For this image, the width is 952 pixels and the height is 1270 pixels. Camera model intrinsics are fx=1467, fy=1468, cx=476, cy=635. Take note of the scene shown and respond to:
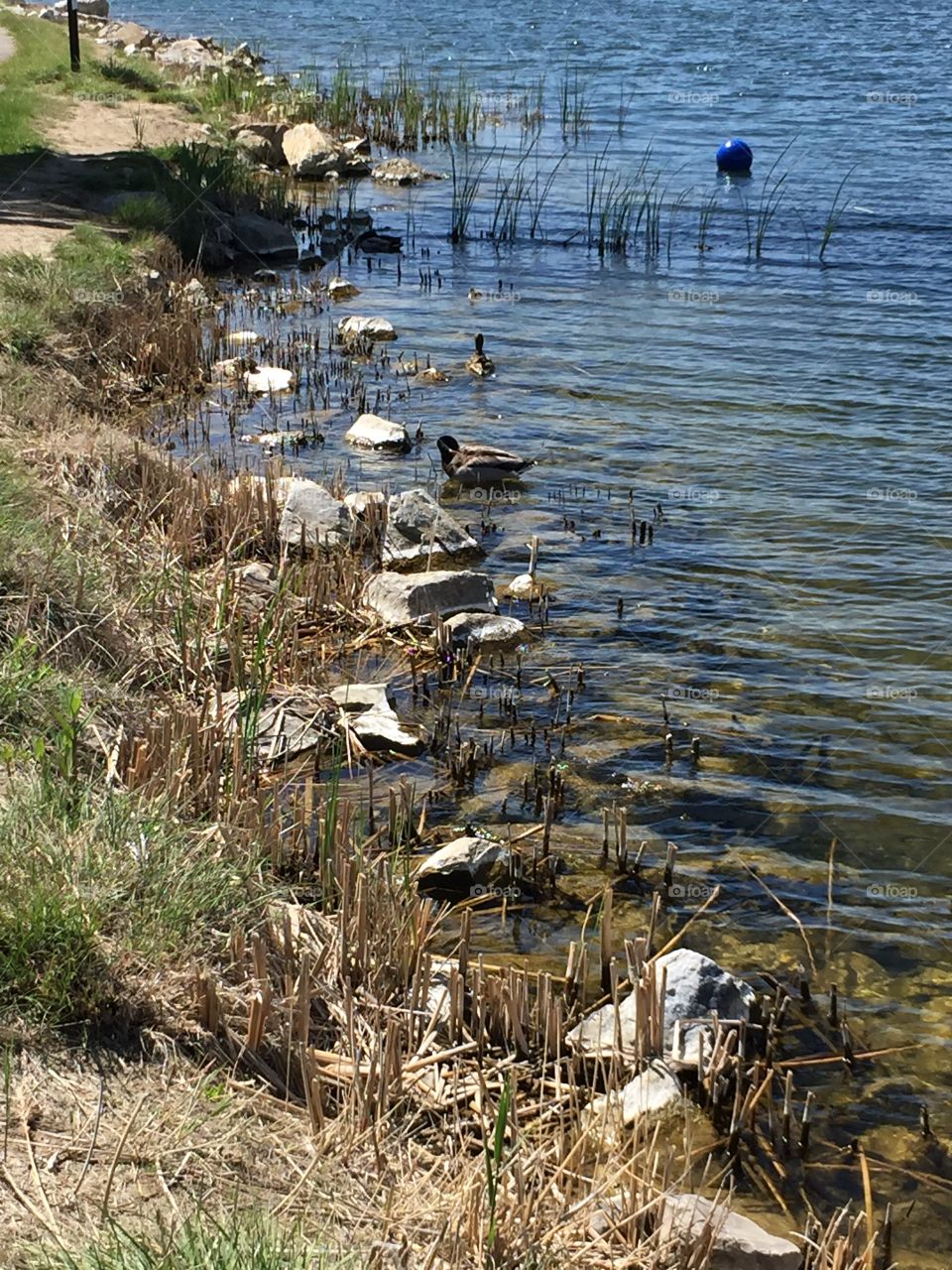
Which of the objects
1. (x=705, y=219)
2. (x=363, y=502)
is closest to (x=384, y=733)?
(x=363, y=502)

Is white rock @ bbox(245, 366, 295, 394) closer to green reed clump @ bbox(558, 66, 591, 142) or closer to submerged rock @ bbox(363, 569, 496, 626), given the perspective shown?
submerged rock @ bbox(363, 569, 496, 626)

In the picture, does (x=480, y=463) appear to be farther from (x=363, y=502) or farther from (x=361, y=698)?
(x=361, y=698)

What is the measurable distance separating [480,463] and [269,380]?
10.2 feet

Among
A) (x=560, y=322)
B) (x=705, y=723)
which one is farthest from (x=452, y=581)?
(x=560, y=322)

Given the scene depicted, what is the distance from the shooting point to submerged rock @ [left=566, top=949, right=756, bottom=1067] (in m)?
4.96

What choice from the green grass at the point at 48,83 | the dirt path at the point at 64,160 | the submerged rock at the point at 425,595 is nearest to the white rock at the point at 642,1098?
the submerged rock at the point at 425,595

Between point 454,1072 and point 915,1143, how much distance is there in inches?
61.9

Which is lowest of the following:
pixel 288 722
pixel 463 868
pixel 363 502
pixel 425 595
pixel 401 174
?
pixel 463 868

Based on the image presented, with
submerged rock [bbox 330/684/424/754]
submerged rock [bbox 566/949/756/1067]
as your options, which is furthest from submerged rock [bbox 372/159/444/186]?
submerged rock [bbox 566/949/756/1067]

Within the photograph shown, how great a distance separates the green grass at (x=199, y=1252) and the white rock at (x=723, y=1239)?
96cm

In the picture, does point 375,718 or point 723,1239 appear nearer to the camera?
point 723,1239

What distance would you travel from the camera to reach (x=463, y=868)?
619cm

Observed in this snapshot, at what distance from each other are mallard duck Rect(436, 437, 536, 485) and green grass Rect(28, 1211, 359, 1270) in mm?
8122

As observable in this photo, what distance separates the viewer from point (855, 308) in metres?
16.0
